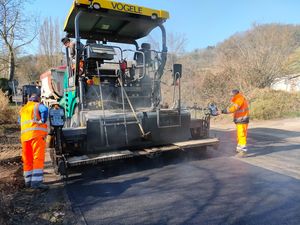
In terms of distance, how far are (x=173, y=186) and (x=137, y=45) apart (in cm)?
360

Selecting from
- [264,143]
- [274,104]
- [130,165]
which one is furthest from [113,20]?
[274,104]

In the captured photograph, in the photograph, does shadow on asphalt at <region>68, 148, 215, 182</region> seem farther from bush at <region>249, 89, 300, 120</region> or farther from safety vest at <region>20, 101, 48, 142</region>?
bush at <region>249, 89, 300, 120</region>

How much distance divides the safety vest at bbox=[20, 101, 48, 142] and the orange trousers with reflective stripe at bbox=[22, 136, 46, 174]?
78 mm

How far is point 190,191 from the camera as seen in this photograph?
410 cm

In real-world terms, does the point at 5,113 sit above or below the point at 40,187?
above

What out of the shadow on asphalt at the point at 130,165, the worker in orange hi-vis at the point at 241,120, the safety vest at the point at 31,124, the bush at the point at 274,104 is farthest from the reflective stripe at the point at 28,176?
the bush at the point at 274,104

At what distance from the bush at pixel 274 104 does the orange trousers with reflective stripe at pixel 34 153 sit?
10.5 m

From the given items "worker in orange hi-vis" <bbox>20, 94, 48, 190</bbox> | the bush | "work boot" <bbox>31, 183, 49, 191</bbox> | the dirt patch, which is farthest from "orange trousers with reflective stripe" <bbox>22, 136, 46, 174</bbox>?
the bush

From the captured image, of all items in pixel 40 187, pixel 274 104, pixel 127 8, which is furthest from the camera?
pixel 274 104

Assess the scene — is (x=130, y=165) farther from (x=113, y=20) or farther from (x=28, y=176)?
(x=113, y=20)

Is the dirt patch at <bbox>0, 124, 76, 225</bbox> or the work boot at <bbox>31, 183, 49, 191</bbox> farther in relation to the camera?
the work boot at <bbox>31, 183, 49, 191</bbox>

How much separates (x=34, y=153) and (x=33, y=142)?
0.56 ft

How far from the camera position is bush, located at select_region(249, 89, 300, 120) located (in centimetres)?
1270

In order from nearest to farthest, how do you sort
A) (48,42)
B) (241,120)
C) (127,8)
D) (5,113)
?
(127,8) → (241,120) → (5,113) → (48,42)
